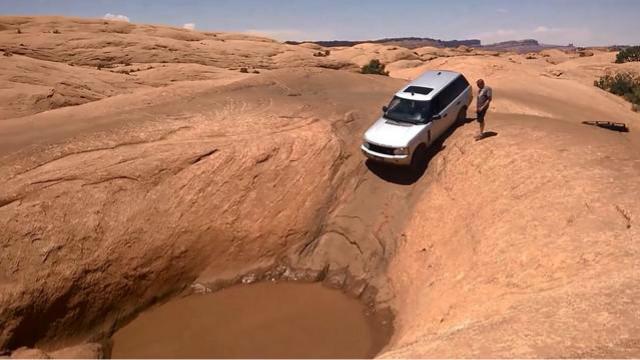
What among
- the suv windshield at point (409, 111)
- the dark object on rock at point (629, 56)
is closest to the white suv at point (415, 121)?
the suv windshield at point (409, 111)

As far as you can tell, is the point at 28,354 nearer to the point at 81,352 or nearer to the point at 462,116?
the point at 81,352

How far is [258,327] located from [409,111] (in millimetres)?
7706

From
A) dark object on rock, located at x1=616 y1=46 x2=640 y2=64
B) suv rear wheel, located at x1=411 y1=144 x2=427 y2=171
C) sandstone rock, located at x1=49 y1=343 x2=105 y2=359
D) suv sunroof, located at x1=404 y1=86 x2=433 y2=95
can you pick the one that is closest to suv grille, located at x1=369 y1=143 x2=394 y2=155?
suv rear wheel, located at x1=411 y1=144 x2=427 y2=171

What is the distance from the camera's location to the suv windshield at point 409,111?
13.6m

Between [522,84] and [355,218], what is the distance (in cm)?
1384

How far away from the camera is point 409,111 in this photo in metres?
13.8

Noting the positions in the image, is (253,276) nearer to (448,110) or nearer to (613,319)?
(448,110)

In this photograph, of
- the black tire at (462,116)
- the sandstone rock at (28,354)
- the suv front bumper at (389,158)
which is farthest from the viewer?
the black tire at (462,116)

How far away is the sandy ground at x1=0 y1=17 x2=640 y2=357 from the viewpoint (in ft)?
27.7

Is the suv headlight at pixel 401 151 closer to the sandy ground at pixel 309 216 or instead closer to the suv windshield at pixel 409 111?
the suv windshield at pixel 409 111

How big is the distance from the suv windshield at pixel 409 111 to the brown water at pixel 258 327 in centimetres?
561

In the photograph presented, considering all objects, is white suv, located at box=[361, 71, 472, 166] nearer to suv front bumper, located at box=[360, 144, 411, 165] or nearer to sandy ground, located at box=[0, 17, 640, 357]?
suv front bumper, located at box=[360, 144, 411, 165]

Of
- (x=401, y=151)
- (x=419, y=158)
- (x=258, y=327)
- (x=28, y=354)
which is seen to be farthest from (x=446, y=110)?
(x=28, y=354)

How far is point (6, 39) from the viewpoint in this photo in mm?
37344
